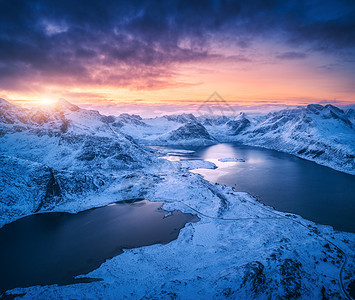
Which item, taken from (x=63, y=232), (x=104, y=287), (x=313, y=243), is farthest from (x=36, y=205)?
(x=313, y=243)

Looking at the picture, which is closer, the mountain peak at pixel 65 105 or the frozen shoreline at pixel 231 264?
the frozen shoreline at pixel 231 264

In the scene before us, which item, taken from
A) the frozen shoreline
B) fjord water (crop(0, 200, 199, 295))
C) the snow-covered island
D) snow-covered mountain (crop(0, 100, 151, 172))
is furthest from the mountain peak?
the frozen shoreline

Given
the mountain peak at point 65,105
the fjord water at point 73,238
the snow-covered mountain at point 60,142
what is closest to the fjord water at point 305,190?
the fjord water at point 73,238

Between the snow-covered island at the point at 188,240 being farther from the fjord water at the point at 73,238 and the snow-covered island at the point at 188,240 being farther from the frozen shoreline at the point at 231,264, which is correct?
the fjord water at the point at 73,238

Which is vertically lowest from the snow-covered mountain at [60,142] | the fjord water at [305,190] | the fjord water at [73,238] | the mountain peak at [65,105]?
the fjord water at [73,238]

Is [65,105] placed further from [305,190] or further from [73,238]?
[305,190]

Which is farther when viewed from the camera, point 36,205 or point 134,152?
point 134,152

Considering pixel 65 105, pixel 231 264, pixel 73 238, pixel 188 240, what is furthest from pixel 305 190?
pixel 65 105

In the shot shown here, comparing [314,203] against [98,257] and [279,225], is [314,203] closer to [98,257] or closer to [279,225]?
[279,225]
